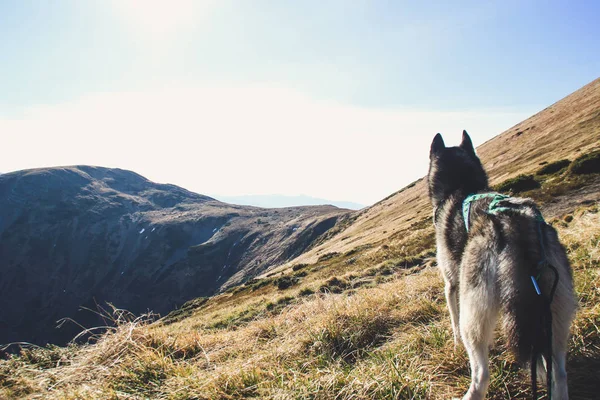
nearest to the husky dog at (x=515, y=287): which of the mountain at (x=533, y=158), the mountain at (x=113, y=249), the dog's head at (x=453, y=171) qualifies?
the dog's head at (x=453, y=171)

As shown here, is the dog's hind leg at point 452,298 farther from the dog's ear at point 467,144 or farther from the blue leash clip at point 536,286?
the dog's ear at point 467,144

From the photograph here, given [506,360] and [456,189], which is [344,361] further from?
[456,189]

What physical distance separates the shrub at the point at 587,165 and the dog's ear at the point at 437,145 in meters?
20.6

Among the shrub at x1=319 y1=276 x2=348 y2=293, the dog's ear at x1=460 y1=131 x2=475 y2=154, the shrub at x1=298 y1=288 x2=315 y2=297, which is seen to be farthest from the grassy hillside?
the shrub at x1=298 y1=288 x2=315 y2=297

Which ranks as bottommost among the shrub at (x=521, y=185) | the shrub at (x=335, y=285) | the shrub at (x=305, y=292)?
the shrub at (x=305, y=292)

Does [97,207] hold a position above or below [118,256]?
above

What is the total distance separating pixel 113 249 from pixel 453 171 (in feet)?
560

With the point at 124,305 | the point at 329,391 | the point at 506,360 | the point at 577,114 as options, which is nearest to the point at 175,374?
the point at 329,391

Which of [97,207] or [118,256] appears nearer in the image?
[118,256]

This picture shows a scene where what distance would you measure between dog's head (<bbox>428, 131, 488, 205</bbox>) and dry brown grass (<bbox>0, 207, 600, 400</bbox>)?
73.5 inches

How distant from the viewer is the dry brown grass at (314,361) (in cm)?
307

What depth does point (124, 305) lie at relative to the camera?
4577 inches

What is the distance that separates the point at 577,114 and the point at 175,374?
→ 2338 inches

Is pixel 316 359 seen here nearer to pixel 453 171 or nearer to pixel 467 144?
pixel 453 171
